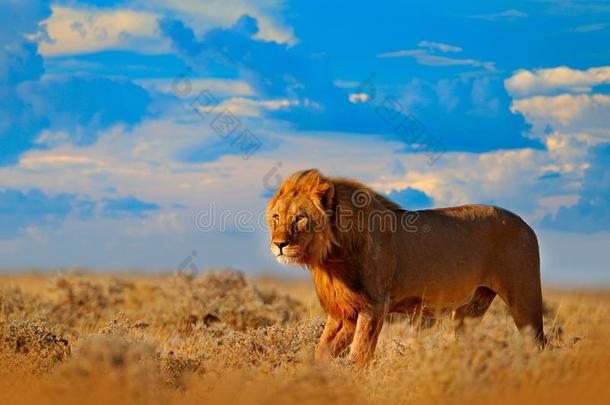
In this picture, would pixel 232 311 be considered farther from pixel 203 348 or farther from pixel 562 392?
pixel 562 392

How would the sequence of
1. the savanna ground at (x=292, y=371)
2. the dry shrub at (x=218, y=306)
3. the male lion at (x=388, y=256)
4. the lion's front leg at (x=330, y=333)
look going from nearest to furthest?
the savanna ground at (x=292, y=371), the male lion at (x=388, y=256), the lion's front leg at (x=330, y=333), the dry shrub at (x=218, y=306)

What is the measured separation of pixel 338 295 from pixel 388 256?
76 cm

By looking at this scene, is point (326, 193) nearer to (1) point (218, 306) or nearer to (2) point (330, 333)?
(2) point (330, 333)

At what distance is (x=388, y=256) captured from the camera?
34.4ft

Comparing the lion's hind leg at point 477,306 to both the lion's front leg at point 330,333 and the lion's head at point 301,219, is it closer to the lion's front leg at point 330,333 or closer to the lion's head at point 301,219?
the lion's front leg at point 330,333

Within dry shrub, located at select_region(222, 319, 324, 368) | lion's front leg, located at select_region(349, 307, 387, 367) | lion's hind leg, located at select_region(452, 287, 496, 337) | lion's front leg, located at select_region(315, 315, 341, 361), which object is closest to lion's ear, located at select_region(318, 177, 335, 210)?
lion's front leg, located at select_region(349, 307, 387, 367)

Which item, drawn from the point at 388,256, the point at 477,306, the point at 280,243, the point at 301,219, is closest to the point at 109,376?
the point at 280,243

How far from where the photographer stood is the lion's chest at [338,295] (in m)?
10.2

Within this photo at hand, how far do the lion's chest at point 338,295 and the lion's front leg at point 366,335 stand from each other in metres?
0.14

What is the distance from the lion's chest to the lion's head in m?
0.40

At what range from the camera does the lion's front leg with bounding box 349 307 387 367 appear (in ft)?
32.3

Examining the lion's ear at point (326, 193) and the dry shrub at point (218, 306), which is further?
the dry shrub at point (218, 306)

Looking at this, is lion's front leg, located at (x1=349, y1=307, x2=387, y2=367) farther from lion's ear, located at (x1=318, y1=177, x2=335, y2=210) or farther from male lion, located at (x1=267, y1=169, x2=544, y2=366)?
lion's ear, located at (x1=318, y1=177, x2=335, y2=210)

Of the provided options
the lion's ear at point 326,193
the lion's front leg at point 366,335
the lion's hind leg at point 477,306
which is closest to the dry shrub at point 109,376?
the lion's front leg at point 366,335
